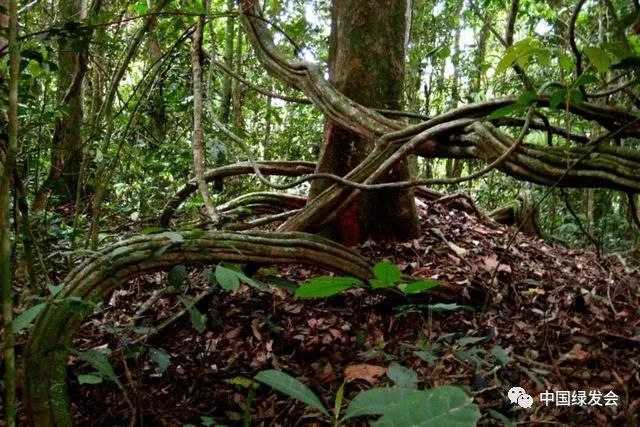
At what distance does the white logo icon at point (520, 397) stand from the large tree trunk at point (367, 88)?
1316 mm

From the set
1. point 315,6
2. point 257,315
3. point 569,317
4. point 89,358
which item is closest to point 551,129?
point 569,317

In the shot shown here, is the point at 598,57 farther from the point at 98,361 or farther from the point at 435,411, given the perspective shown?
the point at 98,361

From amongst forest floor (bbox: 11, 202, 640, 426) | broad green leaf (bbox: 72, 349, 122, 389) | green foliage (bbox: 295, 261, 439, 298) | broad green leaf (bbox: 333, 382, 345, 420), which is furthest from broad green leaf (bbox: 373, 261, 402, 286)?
broad green leaf (bbox: 72, 349, 122, 389)

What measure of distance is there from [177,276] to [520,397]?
1.22 m

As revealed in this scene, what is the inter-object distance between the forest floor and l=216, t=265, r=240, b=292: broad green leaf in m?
0.36

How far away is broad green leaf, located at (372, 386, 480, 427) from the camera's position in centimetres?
72

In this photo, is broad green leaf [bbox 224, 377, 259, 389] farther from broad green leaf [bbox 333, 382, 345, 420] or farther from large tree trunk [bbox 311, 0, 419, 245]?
large tree trunk [bbox 311, 0, 419, 245]

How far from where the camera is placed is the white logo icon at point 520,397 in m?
1.73

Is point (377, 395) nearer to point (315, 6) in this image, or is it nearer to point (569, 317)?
point (569, 317)

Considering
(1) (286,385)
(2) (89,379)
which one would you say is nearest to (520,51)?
(1) (286,385)

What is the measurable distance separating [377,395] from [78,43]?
1.68 m

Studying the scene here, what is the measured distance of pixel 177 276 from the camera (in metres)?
1.64

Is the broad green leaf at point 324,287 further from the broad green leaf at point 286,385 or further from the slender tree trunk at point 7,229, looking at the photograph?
the slender tree trunk at point 7,229

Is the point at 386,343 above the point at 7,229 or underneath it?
underneath
